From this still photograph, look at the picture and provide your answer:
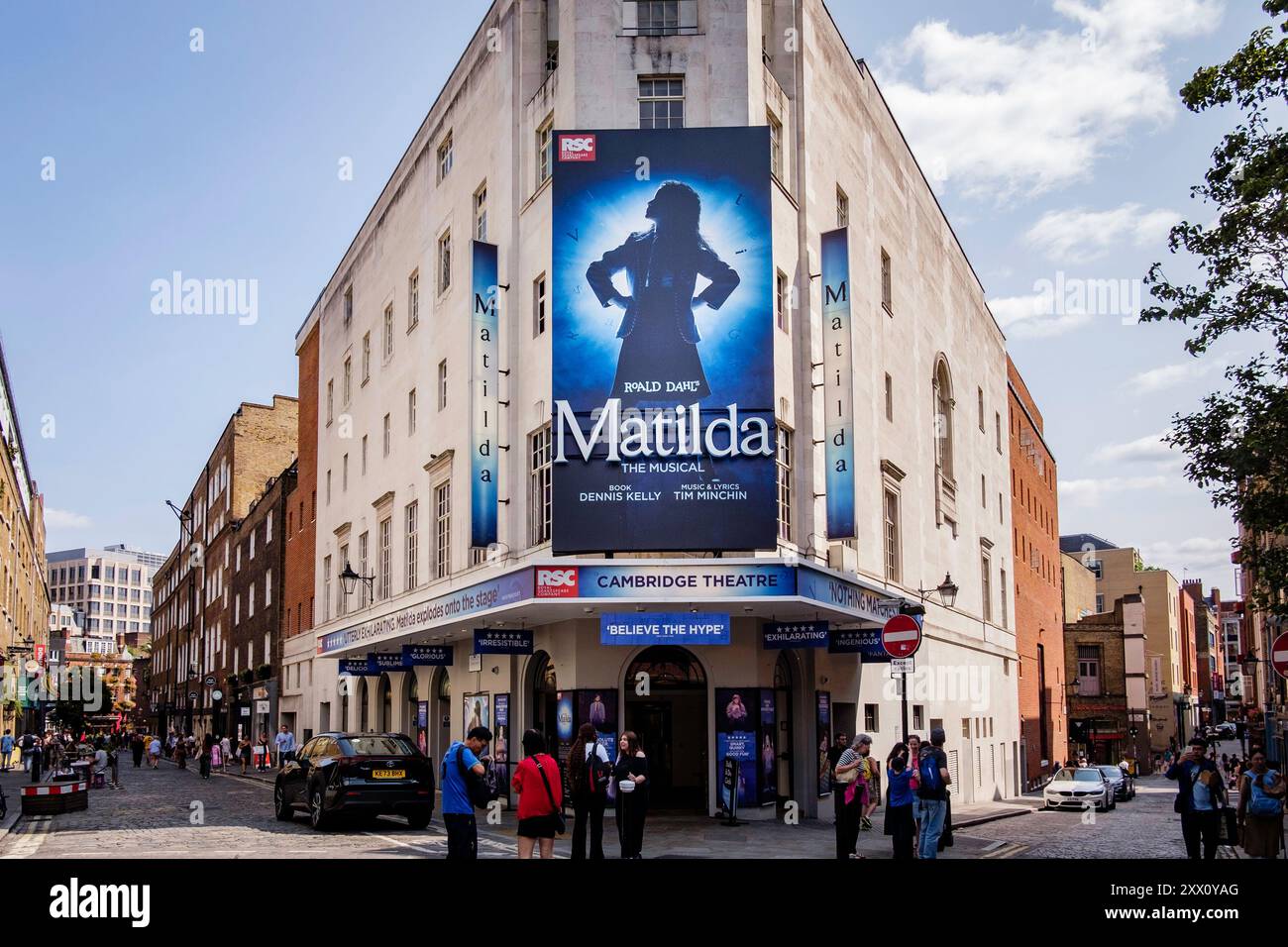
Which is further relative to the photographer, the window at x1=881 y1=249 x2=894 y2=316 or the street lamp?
the window at x1=881 y1=249 x2=894 y2=316

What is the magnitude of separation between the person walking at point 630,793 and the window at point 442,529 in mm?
13516

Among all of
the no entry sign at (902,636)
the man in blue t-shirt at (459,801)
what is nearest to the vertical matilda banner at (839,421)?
the no entry sign at (902,636)

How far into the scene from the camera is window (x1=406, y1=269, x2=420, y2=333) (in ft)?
108

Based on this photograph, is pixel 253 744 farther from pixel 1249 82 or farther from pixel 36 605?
pixel 1249 82

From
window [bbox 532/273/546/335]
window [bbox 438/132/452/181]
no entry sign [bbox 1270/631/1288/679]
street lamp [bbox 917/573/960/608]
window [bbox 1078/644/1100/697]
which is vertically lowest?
window [bbox 1078/644/1100/697]

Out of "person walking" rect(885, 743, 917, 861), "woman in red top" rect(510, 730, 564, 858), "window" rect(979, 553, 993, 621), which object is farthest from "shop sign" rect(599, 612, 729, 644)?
"window" rect(979, 553, 993, 621)

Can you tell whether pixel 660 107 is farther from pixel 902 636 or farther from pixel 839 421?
pixel 902 636

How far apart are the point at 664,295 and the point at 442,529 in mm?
10077

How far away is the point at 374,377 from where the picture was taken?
3666 cm

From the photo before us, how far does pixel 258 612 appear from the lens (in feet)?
182

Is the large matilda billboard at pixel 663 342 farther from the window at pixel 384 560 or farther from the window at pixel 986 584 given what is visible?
the window at pixel 986 584

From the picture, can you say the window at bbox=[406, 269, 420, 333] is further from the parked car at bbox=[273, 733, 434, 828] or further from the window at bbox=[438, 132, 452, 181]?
the parked car at bbox=[273, 733, 434, 828]

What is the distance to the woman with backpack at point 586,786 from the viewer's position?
15156 mm

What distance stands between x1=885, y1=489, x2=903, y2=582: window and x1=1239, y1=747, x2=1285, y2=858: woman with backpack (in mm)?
14561
